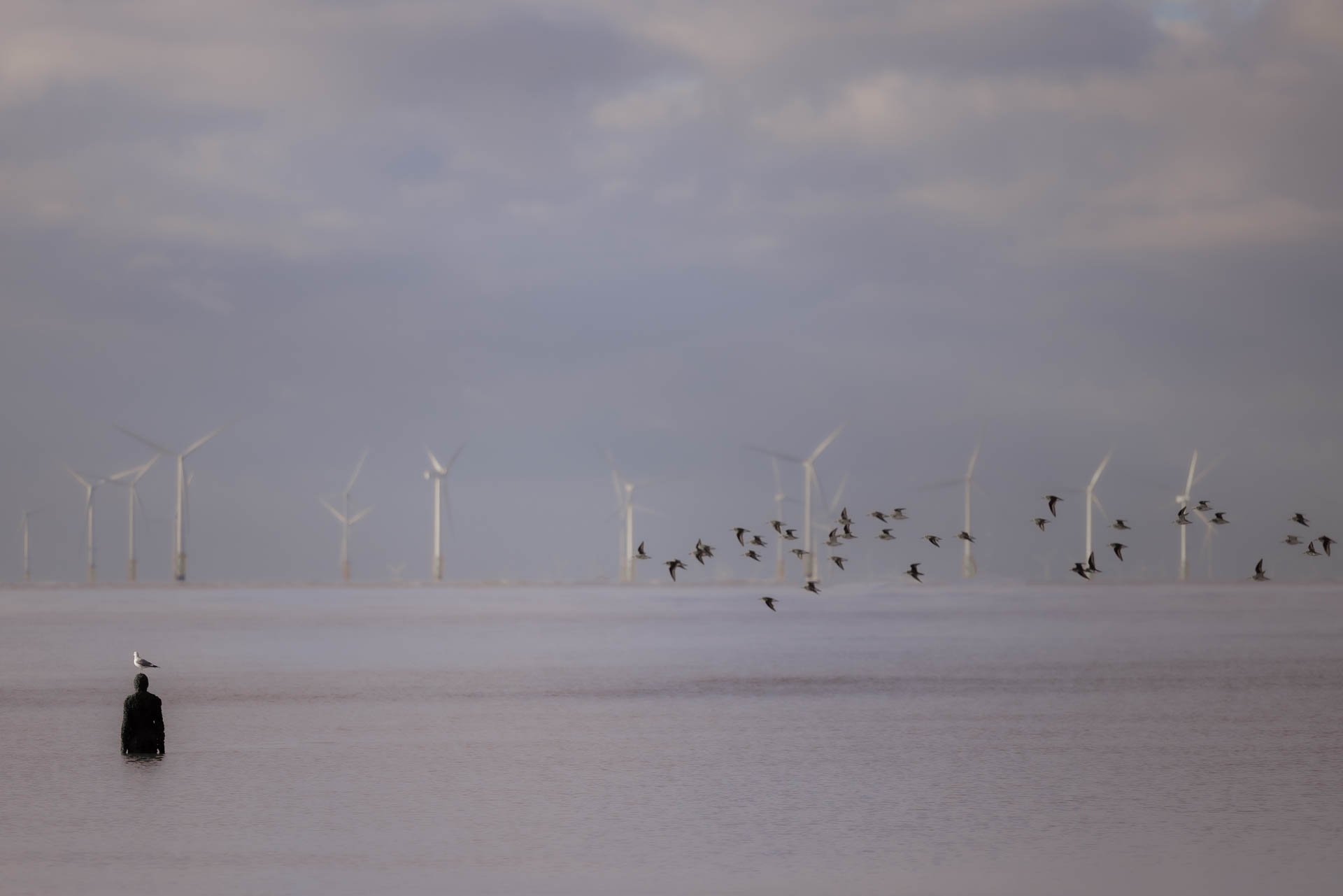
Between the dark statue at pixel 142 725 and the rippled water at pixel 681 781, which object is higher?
the dark statue at pixel 142 725

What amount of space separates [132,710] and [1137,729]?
80.5 feet

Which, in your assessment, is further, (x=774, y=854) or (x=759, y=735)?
(x=759, y=735)

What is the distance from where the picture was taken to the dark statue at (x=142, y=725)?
3359 cm

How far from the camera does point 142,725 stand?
34281 mm

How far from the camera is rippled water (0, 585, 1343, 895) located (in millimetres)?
22391

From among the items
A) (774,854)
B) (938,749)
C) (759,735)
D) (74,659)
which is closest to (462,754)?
(759,735)

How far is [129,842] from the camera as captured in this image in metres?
24.4

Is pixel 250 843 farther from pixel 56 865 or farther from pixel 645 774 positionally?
pixel 645 774

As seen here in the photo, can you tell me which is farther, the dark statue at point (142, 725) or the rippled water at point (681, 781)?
the dark statue at point (142, 725)

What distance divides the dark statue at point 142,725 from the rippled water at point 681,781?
0.59 metres

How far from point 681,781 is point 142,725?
11.5 meters

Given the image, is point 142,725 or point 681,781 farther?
point 142,725

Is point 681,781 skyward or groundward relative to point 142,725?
groundward

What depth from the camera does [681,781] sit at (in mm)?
31844
